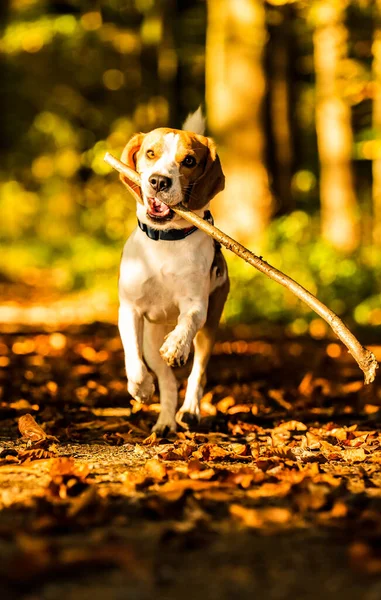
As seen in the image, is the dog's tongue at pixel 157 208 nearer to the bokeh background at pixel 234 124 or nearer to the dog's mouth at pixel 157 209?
the dog's mouth at pixel 157 209

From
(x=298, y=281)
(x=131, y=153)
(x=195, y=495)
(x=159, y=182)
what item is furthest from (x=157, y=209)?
(x=298, y=281)

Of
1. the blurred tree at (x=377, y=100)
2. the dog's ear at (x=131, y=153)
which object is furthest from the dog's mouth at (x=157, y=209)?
the blurred tree at (x=377, y=100)

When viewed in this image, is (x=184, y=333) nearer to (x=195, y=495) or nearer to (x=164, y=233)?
(x=164, y=233)

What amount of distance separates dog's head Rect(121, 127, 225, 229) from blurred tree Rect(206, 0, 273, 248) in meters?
7.20

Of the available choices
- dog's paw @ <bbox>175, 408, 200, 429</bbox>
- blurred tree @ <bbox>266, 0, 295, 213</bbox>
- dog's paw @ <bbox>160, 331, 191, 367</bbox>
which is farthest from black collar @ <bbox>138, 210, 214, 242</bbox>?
Result: blurred tree @ <bbox>266, 0, 295, 213</bbox>

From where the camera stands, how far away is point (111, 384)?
27.0ft

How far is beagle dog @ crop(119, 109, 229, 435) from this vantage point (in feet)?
18.2

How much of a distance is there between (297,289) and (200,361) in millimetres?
963

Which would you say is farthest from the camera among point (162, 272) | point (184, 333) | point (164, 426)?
point (164, 426)

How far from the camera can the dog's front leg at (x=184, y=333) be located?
532 cm

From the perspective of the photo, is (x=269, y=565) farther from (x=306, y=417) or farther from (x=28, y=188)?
(x=28, y=188)

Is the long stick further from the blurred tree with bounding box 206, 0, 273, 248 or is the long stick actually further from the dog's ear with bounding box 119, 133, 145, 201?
the blurred tree with bounding box 206, 0, 273, 248

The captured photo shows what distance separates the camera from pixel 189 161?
5.68 metres

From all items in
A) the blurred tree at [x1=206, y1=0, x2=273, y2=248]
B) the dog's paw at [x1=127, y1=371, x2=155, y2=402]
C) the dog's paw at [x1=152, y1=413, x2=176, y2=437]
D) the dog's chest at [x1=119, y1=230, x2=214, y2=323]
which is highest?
the blurred tree at [x1=206, y1=0, x2=273, y2=248]
